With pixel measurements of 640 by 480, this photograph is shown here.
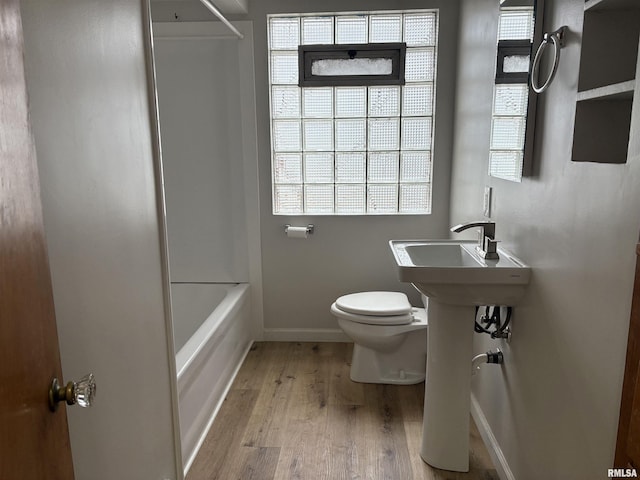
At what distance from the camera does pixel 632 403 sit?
3.28 feet

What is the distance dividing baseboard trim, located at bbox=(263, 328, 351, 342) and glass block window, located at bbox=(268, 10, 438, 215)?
821 mm

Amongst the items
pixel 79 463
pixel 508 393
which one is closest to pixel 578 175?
pixel 508 393

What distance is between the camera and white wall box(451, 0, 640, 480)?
1179 mm

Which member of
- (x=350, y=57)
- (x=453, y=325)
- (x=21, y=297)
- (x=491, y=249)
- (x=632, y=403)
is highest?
(x=350, y=57)

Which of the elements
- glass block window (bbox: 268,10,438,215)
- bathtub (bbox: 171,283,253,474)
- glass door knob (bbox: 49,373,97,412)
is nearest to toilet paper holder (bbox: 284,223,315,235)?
glass block window (bbox: 268,10,438,215)

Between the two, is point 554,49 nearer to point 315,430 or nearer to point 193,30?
point 315,430

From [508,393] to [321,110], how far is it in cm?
200

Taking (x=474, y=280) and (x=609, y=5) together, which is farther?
(x=474, y=280)

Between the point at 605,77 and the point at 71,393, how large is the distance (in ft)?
4.97

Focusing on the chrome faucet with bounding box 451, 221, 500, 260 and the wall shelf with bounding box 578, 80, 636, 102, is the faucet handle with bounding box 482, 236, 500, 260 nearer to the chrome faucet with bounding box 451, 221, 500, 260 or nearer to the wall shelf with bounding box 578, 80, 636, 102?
the chrome faucet with bounding box 451, 221, 500, 260

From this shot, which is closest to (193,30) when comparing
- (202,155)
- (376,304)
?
(202,155)

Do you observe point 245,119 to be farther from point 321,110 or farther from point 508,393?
point 508,393

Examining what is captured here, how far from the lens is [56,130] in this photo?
3.39 ft

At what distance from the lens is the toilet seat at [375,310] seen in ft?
8.81
